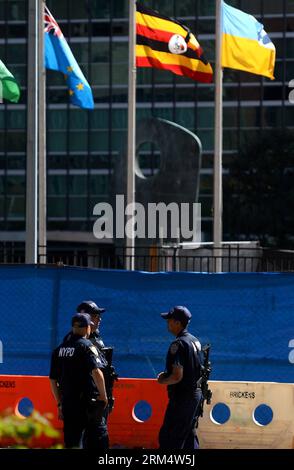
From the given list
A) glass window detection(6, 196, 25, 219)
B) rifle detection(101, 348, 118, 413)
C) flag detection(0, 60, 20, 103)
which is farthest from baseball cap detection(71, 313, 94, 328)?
glass window detection(6, 196, 25, 219)

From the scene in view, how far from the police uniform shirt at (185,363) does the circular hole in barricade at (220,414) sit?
2212 mm

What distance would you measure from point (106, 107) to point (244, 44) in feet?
128

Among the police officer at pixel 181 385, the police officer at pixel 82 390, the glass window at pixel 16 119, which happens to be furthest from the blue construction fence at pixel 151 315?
the glass window at pixel 16 119

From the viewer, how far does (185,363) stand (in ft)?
28.1

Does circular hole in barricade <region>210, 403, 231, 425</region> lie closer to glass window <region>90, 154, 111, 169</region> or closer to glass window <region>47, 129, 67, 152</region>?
glass window <region>90, 154, 111, 169</region>

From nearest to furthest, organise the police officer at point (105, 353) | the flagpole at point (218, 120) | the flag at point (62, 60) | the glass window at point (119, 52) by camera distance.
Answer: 1. the police officer at point (105, 353)
2. the flag at point (62, 60)
3. the flagpole at point (218, 120)
4. the glass window at point (119, 52)

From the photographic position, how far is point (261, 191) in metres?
52.9

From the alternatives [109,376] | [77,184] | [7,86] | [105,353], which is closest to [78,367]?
[109,376]

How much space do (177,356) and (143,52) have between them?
44.5ft

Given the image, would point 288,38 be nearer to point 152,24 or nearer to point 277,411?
point 152,24

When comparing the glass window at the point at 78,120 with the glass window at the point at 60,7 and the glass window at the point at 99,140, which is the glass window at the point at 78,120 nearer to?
the glass window at the point at 99,140

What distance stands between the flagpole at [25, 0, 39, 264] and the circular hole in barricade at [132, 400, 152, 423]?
13.2 ft

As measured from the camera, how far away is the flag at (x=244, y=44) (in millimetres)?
21359

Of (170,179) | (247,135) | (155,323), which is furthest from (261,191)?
(155,323)
